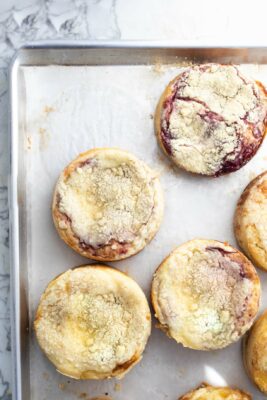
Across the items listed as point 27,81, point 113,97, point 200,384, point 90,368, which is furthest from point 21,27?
point 200,384

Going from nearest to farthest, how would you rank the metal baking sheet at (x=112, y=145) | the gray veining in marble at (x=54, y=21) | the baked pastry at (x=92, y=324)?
the baked pastry at (x=92, y=324), the metal baking sheet at (x=112, y=145), the gray veining in marble at (x=54, y=21)

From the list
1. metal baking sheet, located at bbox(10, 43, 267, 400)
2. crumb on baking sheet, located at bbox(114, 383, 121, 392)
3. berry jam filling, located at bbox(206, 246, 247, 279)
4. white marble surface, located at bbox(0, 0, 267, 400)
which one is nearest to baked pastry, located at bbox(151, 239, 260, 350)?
berry jam filling, located at bbox(206, 246, 247, 279)

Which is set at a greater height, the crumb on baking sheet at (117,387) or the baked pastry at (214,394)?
the baked pastry at (214,394)

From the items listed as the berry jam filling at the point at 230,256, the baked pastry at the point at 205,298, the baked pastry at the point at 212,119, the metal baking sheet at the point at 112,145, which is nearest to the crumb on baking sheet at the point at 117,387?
the metal baking sheet at the point at 112,145

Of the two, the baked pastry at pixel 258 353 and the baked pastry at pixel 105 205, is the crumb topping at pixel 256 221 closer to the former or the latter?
the baked pastry at pixel 258 353

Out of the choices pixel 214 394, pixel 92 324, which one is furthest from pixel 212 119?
pixel 214 394

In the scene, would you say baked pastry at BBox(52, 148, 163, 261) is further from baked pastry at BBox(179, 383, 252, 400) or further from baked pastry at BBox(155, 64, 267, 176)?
baked pastry at BBox(179, 383, 252, 400)

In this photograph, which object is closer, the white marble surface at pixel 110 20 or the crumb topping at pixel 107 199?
the crumb topping at pixel 107 199
